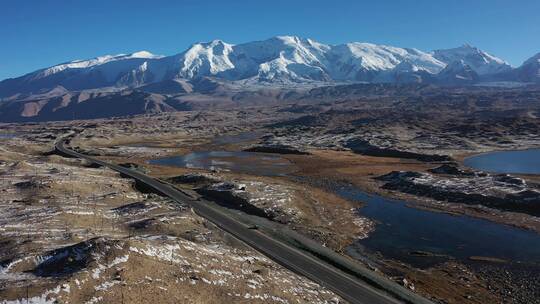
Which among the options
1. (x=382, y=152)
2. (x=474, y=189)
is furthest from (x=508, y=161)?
(x=474, y=189)

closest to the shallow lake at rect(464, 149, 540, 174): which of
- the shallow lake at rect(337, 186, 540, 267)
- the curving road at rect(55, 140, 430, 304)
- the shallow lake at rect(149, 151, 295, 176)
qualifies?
the shallow lake at rect(149, 151, 295, 176)

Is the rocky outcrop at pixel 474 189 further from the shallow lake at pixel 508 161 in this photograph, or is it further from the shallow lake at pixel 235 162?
the shallow lake at pixel 235 162

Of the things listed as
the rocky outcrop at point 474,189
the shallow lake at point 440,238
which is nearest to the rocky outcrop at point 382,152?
the rocky outcrop at point 474,189

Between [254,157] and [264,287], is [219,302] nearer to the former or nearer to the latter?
[264,287]

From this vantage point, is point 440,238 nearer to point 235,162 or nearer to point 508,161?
point 235,162

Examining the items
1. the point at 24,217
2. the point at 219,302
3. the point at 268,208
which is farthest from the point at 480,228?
the point at 24,217

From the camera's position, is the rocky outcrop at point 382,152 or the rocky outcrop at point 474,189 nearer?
the rocky outcrop at point 474,189
